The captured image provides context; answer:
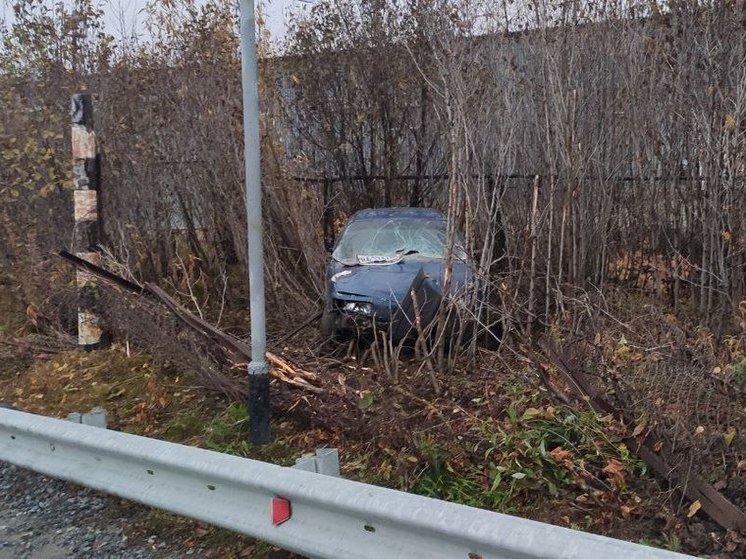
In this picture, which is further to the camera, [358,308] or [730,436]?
[358,308]

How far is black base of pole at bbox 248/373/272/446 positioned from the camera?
15.6ft

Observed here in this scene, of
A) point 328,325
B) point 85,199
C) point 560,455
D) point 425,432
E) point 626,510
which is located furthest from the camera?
point 85,199

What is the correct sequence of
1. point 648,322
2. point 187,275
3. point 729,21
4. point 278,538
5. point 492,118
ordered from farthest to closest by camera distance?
point 187,275 < point 492,118 < point 729,21 < point 648,322 < point 278,538

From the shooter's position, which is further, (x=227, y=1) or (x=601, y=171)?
(x=227, y=1)

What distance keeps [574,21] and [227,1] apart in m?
4.66

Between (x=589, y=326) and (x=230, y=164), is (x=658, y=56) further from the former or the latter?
(x=230, y=164)

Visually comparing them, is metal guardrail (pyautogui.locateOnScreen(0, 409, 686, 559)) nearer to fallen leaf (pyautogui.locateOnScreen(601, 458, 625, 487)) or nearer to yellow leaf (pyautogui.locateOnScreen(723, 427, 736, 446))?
fallen leaf (pyautogui.locateOnScreen(601, 458, 625, 487))

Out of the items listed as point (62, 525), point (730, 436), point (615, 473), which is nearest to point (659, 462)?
point (615, 473)

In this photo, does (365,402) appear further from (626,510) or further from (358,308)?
(358,308)

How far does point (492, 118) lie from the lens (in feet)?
24.6

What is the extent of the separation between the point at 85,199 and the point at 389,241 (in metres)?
3.26

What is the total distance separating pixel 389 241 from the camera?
27.2 ft

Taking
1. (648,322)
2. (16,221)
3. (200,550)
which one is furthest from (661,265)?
(16,221)

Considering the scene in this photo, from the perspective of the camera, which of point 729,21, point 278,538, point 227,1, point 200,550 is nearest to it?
point 278,538
